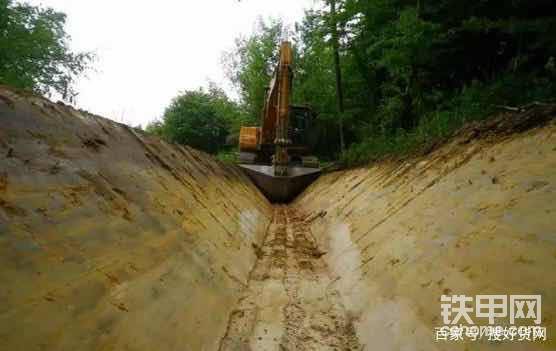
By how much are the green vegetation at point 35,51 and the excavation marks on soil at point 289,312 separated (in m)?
9.94

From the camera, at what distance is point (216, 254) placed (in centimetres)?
201

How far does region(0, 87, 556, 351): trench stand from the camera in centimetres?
97

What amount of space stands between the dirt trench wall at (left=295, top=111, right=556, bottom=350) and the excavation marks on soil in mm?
92

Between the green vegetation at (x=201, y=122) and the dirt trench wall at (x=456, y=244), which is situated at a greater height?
the green vegetation at (x=201, y=122)

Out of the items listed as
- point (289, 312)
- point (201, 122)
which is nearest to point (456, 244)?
point (289, 312)

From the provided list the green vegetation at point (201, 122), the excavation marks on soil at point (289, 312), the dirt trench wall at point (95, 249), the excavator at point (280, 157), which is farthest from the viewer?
the green vegetation at point (201, 122)

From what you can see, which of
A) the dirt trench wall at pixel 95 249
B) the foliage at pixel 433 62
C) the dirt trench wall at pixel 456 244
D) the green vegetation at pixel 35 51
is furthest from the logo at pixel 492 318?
the green vegetation at pixel 35 51

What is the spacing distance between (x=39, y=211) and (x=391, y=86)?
8.02 meters

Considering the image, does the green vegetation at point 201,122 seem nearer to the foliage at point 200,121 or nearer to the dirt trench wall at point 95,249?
the foliage at point 200,121

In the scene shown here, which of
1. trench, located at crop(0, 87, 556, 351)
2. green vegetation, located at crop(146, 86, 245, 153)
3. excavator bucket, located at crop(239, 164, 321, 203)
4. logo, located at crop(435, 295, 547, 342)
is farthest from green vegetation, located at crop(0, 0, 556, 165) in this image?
green vegetation, located at crop(146, 86, 245, 153)

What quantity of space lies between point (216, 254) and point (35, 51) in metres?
12.3

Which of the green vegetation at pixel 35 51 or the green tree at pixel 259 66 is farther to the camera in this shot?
the green tree at pixel 259 66

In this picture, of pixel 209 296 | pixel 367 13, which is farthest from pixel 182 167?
pixel 367 13

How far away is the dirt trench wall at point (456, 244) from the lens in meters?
1.11
